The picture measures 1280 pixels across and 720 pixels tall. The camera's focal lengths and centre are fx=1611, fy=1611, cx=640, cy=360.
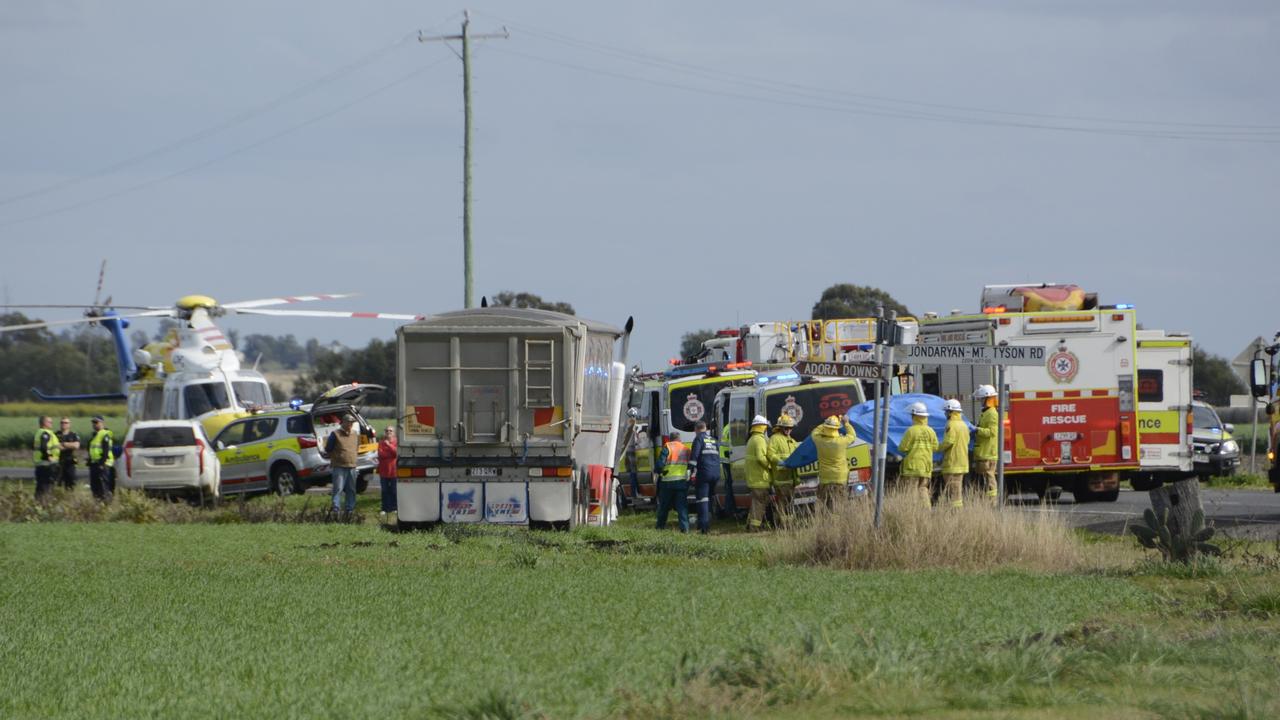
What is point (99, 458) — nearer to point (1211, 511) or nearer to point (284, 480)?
point (284, 480)

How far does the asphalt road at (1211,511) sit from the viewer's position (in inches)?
779

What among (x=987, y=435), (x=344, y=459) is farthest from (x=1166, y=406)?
(x=344, y=459)

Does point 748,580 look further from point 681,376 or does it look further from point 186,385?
point 186,385

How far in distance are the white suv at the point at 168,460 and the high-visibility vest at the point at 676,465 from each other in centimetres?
1087

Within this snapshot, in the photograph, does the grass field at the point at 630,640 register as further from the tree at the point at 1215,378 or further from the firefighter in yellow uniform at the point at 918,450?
the tree at the point at 1215,378

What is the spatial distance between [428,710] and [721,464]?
1608cm

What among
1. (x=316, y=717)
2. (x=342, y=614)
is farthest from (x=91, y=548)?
(x=316, y=717)

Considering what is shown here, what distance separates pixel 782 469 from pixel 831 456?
173cm

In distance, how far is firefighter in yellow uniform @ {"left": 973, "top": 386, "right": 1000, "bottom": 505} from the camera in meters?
21.2

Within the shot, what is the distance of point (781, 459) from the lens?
21.4 meters

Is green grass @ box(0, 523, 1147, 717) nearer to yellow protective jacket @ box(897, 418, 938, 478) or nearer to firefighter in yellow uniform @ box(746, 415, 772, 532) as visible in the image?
yellow protective jacket @ box(897, 418, 938, 478)

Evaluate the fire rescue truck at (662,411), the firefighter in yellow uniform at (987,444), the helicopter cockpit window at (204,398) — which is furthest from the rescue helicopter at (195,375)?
the firefighter in yellow uniform at (987,444)

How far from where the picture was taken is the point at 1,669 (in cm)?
944

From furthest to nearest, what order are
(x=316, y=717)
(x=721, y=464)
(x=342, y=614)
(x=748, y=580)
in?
(x=721, y=464) → (x=748, y=580) → (x=342, y=614) → (x=316, y=717)
